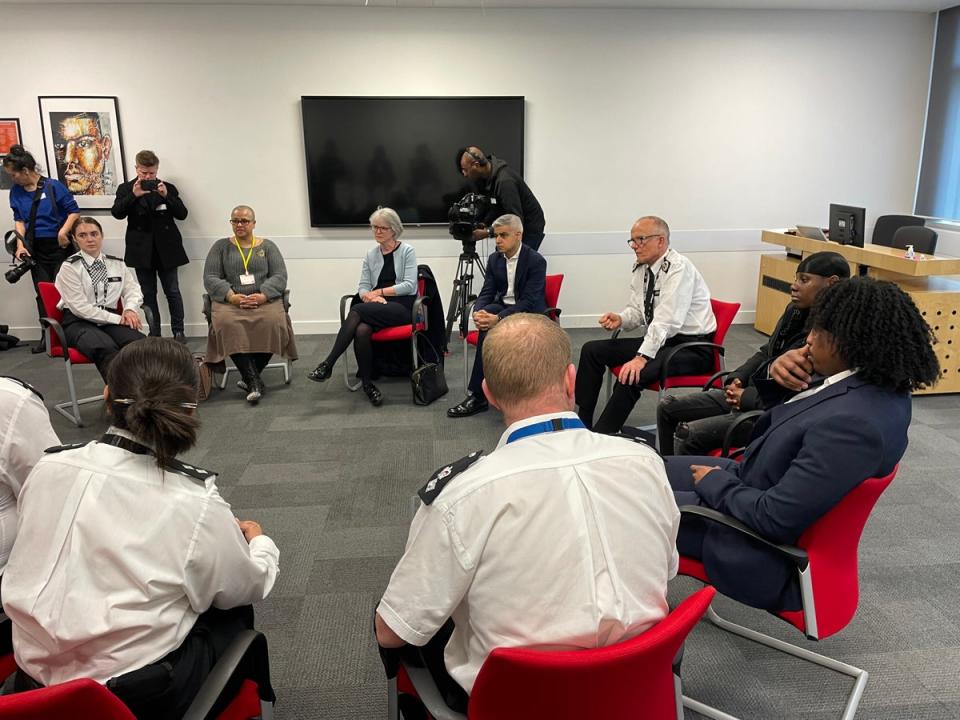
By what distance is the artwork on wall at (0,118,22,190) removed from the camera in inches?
221

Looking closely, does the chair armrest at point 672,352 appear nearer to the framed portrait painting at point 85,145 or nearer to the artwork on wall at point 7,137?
the framed portrait painting at point 85,145

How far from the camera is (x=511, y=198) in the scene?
4.96 m

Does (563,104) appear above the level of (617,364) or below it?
above

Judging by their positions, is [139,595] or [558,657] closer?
[558,657]

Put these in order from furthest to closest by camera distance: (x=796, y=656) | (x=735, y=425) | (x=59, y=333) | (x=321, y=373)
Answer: (x=321, y=373)
(x=59, y=333)
(x=735, y=425)
(x=796, y=656)

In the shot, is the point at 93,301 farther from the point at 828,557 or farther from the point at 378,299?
the point at 828,557

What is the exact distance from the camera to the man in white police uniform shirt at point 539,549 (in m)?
1.07

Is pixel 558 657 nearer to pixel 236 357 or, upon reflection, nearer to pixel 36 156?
pixel 236 357

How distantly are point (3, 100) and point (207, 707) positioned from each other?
20.7ft

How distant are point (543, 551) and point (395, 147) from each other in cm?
531

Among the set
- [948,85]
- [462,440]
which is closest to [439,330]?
[462,440]

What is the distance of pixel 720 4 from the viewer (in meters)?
5.63

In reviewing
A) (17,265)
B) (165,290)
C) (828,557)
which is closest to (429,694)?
(828,557)

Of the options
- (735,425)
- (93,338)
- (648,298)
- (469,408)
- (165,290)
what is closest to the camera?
(735,425)
